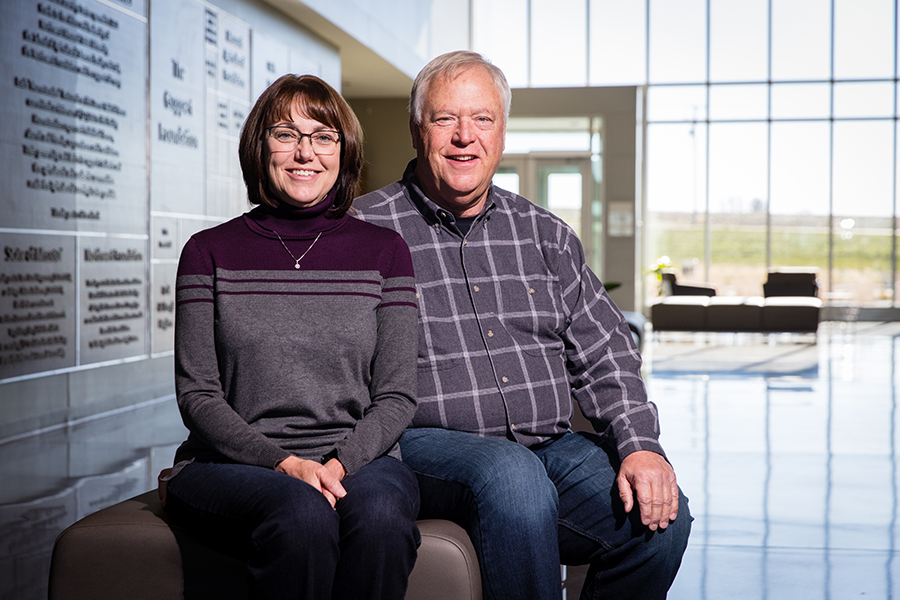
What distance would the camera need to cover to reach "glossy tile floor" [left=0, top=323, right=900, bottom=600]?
8.16 ft

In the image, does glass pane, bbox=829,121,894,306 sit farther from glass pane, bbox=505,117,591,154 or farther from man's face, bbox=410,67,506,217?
man's face, bbox=410,67,506,217

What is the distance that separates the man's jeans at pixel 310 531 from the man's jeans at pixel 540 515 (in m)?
0.13

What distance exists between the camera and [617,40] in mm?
15672

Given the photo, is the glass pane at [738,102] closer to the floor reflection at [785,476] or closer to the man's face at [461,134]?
the floor reflection at [785,476]

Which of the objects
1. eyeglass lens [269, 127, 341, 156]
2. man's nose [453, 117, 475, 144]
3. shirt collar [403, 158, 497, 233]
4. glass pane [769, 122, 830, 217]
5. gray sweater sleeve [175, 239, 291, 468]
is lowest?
gray sweater sleeve [175, 239, 291, 468]

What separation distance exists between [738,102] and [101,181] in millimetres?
12996

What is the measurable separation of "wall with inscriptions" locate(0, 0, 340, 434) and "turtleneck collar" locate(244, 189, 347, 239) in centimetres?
330

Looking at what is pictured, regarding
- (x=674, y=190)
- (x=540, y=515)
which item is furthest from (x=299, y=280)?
(x=674, y=190)

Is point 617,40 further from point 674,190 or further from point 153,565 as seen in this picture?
point 153,565

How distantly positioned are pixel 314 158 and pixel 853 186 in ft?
51.9

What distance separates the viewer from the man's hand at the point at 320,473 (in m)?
1.38

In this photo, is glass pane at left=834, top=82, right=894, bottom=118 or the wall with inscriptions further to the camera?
glass pane at left=834, top=82, right=894, bottom=118

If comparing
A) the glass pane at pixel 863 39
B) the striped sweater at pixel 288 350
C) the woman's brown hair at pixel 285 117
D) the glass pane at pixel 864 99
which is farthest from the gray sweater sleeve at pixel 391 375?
the glass pane at pixel 863 39

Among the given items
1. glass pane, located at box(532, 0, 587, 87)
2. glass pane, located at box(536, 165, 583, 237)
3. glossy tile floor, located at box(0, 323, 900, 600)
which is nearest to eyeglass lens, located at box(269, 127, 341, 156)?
glossy tile floor, located at box(0, 323, 900, 600)
